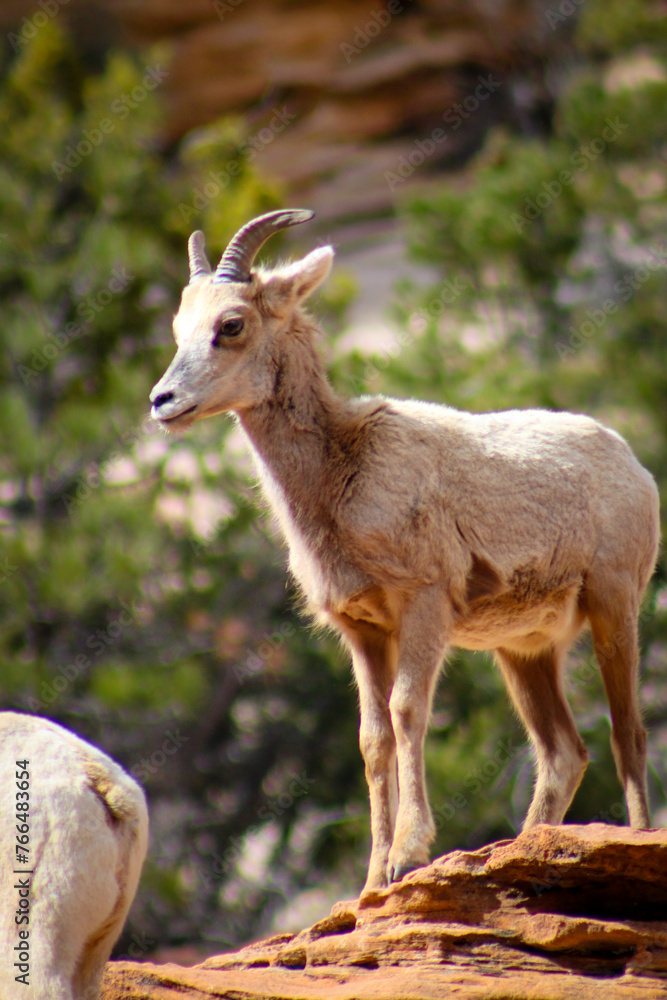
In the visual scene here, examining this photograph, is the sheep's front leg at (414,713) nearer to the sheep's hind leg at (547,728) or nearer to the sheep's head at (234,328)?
the sheep's hind leg at (547,728)

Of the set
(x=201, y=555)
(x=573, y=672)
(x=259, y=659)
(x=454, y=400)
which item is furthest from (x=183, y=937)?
(x=454, y=400)

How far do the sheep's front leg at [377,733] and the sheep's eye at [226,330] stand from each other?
5.32ft

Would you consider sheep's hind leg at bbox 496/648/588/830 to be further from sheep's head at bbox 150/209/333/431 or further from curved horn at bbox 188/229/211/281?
curved horn at bbox 188/229/211/281

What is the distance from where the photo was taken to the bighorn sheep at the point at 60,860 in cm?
486

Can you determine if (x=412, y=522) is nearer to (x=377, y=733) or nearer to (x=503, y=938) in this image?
(x=377, y=733)

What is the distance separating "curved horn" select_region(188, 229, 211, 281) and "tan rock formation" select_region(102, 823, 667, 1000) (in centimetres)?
336

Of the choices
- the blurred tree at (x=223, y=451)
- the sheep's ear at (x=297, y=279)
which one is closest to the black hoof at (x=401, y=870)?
the sheep's ear at (x=297, y=279)

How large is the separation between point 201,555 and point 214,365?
44.8 ft

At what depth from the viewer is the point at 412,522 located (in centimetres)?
623

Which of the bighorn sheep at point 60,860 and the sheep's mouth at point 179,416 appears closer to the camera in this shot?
the bighorn sheep at point 60,860

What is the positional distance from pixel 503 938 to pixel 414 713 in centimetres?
110

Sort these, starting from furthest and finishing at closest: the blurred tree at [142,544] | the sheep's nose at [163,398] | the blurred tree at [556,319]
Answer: the blurred tree at [142,544]
the blurred tree at [556,319]
the sheep's nose at [163,398]

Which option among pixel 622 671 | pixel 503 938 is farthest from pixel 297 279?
pixel 503 938

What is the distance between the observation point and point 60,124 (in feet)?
69.6
